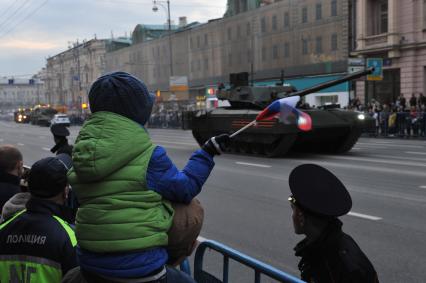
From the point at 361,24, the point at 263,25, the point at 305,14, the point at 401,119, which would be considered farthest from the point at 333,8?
the point at 401,119

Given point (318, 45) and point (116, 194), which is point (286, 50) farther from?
point (116, 194)

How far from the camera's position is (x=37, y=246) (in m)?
2.78

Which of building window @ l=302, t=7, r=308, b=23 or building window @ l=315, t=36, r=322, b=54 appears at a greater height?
building window @ l=302, t=7, r=308, b=23

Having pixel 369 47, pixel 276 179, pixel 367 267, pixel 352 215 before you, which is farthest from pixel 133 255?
pixel 369 47

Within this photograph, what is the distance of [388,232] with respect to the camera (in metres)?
6.88

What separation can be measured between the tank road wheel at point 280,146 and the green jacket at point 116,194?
521 inches

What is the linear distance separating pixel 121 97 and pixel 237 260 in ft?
4.26

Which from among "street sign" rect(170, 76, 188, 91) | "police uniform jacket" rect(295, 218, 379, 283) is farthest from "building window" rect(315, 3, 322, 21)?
"police uniform jacket" rect(295, 218, 379, 283)

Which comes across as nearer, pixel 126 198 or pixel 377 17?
pixel 126 198

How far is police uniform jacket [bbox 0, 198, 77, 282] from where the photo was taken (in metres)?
2.78

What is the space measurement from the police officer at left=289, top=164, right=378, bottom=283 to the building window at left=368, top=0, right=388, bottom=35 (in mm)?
35848

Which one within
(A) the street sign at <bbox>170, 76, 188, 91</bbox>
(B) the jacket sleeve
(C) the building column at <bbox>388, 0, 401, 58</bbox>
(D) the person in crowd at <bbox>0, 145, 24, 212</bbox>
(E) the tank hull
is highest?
(C) the building column at <bbox>388, 0, 401, 58</bbox>

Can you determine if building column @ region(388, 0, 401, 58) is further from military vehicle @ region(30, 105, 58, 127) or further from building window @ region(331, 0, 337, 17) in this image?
military vehicle @ region(30, 105, 58, 127)

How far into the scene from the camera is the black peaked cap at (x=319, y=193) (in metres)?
2.36
